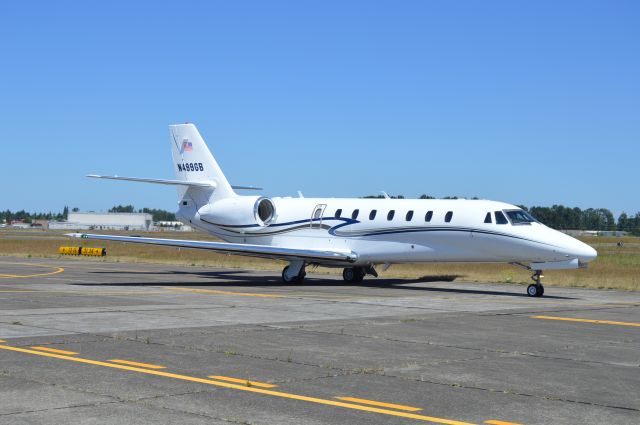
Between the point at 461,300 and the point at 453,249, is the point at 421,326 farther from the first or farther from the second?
the point at 453,249

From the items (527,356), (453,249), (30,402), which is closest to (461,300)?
(453,249)

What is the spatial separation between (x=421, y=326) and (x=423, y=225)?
11692 mm

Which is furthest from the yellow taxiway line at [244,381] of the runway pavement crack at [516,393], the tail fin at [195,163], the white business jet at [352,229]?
the tail fin at [195,163]

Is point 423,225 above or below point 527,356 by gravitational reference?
above

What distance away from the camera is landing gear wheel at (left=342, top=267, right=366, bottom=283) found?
31625mm

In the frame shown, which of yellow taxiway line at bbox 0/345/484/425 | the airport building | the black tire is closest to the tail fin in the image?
the black tire

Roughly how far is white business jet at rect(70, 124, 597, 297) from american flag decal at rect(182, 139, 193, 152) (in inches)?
2.2

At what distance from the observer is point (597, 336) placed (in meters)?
15.5

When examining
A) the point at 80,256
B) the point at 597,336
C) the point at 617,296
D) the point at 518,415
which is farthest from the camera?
the point at 80,256

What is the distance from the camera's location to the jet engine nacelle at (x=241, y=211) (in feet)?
107

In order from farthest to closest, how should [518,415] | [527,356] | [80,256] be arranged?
1. [80,256]
2. [527,356]
3. [518,415]

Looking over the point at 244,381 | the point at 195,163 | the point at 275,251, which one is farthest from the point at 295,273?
the point at 244,381

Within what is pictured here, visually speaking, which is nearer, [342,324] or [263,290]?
[342,324]

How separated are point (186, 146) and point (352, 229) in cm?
867
